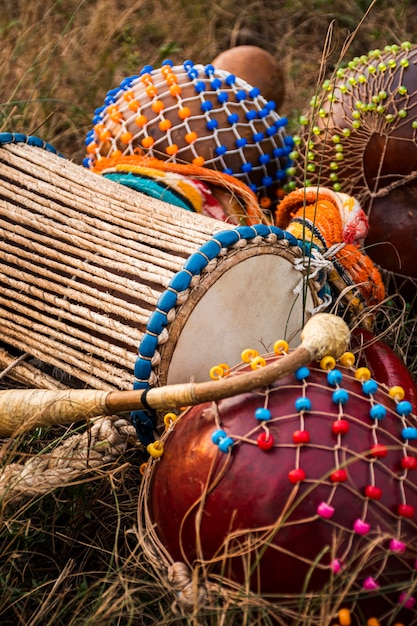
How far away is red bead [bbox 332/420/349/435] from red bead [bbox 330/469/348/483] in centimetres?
7

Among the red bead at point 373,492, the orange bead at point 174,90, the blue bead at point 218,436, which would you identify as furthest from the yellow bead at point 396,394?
the orange bead at point 174,90

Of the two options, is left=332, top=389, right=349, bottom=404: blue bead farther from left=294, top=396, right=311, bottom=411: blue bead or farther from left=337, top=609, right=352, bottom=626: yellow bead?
left=337, top=609, right=352, bottom=626: yellow bead

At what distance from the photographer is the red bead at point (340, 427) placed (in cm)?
129

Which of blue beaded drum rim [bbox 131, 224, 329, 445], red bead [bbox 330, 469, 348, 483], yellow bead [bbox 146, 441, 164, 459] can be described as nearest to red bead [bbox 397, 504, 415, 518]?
red bead [bbox 330, 469, 348, 483]

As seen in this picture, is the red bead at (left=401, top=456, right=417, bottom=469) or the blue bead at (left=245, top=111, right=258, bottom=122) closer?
the red bead at (left=401, top=456, right=417, bottom=469)

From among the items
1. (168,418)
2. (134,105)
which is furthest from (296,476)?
(134,105)

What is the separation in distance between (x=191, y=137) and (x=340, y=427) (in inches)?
51.6

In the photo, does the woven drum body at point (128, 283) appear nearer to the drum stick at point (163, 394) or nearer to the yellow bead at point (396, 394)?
the drum stick at point (163, 394)

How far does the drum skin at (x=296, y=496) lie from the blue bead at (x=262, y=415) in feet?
0.05

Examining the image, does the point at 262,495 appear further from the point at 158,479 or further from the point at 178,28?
the point at 178,28

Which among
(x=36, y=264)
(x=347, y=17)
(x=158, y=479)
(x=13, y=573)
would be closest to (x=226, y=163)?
(x=36, y=264)

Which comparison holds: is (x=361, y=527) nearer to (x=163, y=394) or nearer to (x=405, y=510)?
(x=405, y=510)

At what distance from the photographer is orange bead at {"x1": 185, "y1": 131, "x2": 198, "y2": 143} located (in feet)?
7.64

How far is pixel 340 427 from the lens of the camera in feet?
4.24
